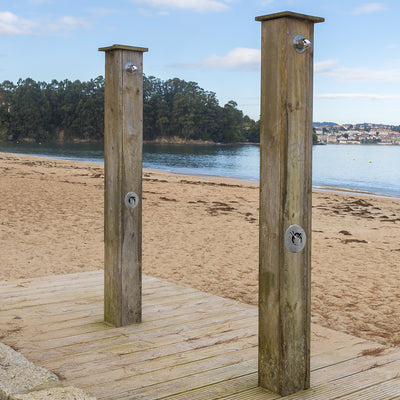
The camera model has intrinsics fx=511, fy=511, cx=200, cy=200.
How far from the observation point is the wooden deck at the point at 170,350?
263 centimetres

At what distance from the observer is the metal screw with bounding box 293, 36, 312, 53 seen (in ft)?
7.55

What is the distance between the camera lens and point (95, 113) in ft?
380

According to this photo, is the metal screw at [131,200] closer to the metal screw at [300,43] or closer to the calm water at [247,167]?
the metal screw at [300,43]

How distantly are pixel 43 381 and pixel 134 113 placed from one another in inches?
73.1

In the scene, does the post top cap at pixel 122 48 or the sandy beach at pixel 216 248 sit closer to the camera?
the post top cap at pixel 122 48

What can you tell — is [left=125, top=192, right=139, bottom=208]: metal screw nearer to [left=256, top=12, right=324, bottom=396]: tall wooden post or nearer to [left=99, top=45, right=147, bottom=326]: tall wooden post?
[left=99, top=45, right=147, bottom=326]: tall wooden post

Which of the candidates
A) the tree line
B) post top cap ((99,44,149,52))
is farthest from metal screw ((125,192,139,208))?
the tree line

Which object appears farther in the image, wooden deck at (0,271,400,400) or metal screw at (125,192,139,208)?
metal screw at (125,192,139,208)

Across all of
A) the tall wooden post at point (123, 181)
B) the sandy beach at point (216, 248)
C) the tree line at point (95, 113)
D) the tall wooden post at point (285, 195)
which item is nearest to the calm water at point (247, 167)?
the sandy beach at point (216, 248)

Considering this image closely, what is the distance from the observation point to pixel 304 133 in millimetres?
2412

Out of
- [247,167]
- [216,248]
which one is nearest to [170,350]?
[216,248]

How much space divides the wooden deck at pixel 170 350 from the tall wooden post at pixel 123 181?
0.70 feet

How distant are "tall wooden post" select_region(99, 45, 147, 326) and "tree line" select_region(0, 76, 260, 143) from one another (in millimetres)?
112122

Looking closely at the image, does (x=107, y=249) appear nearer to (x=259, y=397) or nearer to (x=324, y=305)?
(x=259, y=397)
